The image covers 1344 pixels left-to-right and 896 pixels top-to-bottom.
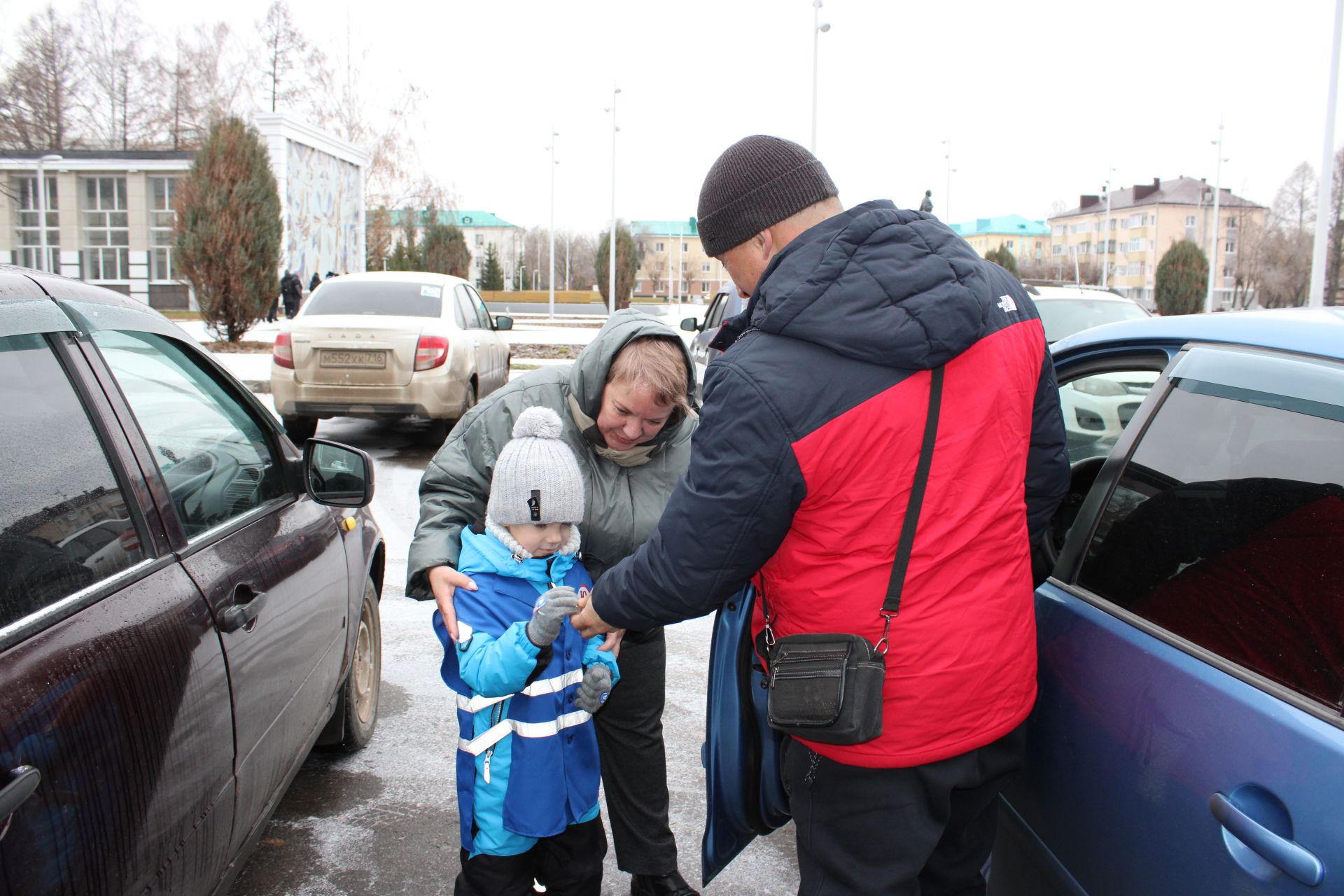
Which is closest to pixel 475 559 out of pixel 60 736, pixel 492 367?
pixel 60 736

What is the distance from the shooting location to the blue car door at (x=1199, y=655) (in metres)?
1.33

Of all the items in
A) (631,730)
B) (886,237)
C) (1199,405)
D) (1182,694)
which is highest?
(886,237)

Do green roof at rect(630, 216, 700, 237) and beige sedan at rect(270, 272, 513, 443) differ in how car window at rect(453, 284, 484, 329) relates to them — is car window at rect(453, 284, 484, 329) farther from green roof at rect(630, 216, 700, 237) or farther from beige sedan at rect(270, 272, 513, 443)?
green roof at rect(630, 216, 700, 237)

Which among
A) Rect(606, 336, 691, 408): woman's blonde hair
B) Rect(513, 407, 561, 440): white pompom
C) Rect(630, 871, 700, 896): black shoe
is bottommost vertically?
Rect(630, 871, 700, 896): black shoe

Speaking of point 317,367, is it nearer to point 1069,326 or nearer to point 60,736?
point 1069,326

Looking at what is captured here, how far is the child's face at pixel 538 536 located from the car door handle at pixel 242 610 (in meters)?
0.60

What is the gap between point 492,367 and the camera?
1109 cm

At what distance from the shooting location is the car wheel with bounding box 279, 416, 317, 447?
30.9 ft

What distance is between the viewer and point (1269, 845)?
4.17 feet

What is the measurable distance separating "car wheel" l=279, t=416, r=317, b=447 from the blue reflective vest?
310 inches

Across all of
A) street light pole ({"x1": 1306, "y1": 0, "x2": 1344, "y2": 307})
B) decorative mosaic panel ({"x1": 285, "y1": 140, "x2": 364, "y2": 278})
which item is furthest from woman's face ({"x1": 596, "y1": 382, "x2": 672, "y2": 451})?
decorative mosaic panel ({"x1": 285, "y1": 140, "x2": 364, "y2": 278})

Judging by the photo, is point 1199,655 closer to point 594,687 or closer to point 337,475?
point 594,687

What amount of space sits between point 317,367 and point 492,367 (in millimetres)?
2509

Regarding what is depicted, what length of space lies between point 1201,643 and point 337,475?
2245 mm
